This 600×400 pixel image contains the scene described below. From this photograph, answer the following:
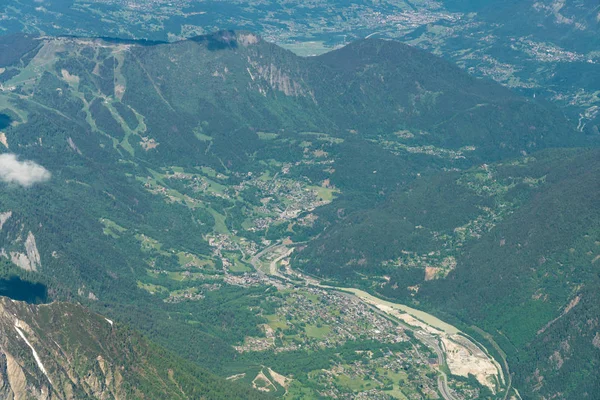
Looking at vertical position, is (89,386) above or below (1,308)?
below

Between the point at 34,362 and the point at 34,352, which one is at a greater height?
the point at 34,352

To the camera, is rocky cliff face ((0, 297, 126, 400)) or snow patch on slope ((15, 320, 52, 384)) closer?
rocky cliff face ((0, 297, 126, 400))

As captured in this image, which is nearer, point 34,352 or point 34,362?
point 34,362

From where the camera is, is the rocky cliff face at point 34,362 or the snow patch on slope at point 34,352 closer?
the rocky cliff face at point 34,362

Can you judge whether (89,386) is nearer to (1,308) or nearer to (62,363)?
(62,363)

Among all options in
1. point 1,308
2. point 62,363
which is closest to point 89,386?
point 62,363
